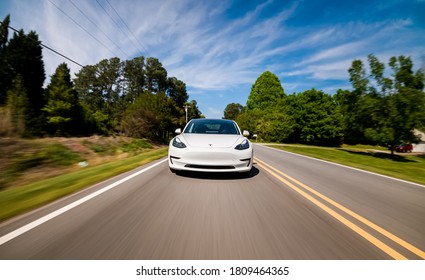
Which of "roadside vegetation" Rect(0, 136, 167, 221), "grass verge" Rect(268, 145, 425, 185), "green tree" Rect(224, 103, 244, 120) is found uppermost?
"green tree" Rect(224, 103, 244, 120)

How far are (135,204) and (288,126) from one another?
45.8m

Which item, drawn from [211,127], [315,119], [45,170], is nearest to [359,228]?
[211,127]

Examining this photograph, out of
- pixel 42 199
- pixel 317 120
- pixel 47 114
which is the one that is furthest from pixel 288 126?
pixel 42 199

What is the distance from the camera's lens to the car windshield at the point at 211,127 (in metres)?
6.92

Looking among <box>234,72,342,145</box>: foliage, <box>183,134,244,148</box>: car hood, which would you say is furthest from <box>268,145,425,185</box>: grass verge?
<box>234,72,342,145</box>: foliage

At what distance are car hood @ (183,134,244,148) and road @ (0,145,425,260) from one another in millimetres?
970

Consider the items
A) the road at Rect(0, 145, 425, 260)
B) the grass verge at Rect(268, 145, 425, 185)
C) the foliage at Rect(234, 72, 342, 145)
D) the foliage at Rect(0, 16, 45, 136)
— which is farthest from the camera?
the foliage at Rect(234, 72, 342, 145)

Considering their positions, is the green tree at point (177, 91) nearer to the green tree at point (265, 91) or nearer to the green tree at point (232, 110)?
the green tree at point (265, 91)

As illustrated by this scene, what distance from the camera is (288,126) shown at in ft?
152

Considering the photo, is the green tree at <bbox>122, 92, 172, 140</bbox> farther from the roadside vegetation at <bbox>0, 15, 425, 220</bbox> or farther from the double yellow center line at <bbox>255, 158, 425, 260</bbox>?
the double yellow center line at <bbox>255, 158, 425, 260</bbox>

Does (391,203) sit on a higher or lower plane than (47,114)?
lower

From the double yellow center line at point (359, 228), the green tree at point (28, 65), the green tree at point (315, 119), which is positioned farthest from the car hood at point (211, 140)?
the green tree at point (315, 119)

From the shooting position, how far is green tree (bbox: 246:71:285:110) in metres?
54.1
